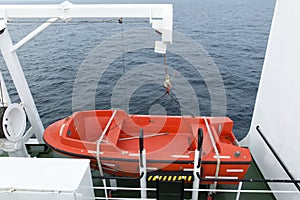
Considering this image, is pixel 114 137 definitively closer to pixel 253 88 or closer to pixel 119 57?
pixel 253 88

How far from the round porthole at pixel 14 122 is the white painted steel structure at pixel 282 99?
11.1ft

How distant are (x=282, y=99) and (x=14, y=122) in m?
3.55

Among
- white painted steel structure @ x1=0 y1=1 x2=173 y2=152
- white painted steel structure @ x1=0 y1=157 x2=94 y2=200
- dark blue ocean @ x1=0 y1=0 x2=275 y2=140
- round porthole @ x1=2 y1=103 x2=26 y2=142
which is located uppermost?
white painted steel structure @ x1=0 y1=1 x2=173 y2=152

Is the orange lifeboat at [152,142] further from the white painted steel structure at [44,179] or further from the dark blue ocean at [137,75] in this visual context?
the dark blue ocean at [137,75]

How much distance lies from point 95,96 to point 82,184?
273 inches

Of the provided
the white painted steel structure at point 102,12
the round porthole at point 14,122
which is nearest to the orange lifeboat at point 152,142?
the round porthole at point 14,122

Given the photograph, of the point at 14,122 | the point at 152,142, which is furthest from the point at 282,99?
the point at 14,122

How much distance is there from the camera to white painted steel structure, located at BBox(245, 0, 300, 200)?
2930mm

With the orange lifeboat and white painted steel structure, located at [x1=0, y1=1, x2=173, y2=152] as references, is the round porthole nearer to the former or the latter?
the orange lifeboat

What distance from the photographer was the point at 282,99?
3.24 metres

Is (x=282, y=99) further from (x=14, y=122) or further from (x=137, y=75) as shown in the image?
(x=137, y=75)

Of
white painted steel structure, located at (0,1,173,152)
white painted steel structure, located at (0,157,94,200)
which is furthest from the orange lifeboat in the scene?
white painted steel structure, located at (0,1,173,152)

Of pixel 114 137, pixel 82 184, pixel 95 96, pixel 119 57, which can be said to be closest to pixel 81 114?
pixel 114 137

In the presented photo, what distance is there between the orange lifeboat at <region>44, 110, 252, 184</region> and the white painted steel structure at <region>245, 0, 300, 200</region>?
410 mm
